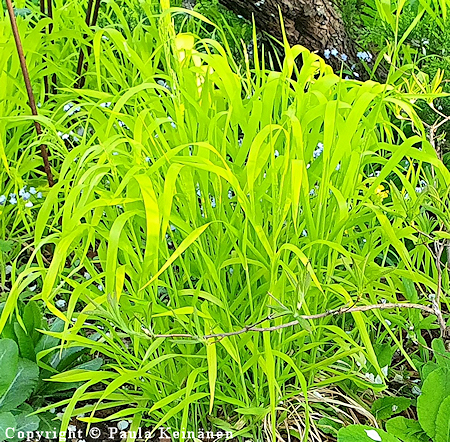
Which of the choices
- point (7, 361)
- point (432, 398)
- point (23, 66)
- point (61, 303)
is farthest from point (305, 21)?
point (7, 361)

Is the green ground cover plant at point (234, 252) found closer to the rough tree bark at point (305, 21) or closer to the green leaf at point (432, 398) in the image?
the green leaf at point (432, 398)

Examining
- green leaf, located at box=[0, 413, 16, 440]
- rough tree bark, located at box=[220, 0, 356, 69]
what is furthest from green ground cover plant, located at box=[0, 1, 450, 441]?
rough tree bark, located at box=[220, 0, 356, 69]

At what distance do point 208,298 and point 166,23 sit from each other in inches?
18.7

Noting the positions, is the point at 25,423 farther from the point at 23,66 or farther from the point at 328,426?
the point at 23,66

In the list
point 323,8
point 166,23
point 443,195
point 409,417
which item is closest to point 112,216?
point 166,23

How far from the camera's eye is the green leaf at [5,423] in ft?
3.51

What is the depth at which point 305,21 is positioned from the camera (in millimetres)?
1990

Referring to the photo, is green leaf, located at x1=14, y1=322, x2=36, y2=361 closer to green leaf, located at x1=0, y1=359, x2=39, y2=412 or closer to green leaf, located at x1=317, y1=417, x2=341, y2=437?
green leaf, located at x1=0, y1=359, x2=39, y2=412

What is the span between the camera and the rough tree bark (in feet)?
6.42

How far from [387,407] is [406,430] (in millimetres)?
78

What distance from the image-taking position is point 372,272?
1.16 metres

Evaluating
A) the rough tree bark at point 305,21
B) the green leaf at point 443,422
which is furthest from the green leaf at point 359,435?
the rough tree bark at point 305,21

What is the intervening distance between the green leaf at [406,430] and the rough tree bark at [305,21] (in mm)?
1292

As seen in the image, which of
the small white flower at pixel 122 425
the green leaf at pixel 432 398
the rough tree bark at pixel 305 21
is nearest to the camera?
the green leaf at pixel 432 398
